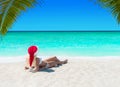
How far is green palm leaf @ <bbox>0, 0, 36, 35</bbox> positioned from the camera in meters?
4.22

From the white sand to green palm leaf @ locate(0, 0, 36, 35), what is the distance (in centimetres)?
413

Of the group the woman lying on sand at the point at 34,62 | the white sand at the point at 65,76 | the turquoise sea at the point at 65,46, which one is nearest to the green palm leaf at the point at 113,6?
the white sand at the point at 65,76

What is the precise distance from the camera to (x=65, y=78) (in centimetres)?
891

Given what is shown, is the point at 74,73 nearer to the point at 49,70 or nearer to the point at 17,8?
the point at 49,70

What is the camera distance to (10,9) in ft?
14.2

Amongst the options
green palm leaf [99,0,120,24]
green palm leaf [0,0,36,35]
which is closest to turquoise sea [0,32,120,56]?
green palm leaf [0,0,36,35]

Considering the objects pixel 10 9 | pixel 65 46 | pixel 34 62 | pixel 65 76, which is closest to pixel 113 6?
pixel 10 9

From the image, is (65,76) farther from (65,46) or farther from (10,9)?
(65,46)

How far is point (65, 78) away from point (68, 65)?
150 centimetres

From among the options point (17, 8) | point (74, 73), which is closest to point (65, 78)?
point (74, 73)

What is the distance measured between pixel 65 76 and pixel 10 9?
4958mm

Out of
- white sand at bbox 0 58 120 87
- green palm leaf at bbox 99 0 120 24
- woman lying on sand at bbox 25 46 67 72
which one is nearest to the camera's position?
green palm leaf at bbox 99 0 120 24

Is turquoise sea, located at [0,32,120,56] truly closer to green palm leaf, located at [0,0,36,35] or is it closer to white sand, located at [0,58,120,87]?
white sand, located at [0,58,120,87]

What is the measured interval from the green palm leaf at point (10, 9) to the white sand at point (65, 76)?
413cm
